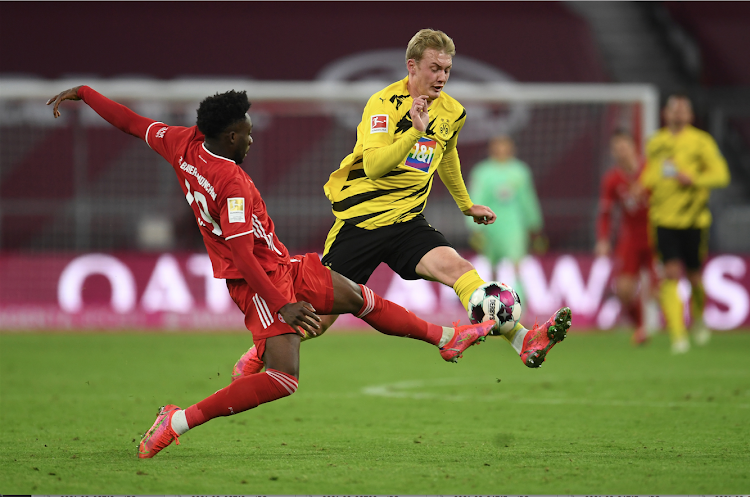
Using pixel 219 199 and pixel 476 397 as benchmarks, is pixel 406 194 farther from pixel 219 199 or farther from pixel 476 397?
pixel 476 397

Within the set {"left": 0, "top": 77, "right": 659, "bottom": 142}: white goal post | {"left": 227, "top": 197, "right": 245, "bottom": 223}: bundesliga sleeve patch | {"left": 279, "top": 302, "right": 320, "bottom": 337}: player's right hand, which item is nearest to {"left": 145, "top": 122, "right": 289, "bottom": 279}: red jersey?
{"left": 227, "top": 197, "right": 245, "bottom": 223}: bundesliga sleeve patch

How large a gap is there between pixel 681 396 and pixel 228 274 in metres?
3.74

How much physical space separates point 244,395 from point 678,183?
23.5 feet

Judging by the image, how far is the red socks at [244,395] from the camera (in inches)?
187

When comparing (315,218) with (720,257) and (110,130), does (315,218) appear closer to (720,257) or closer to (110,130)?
(110,130)

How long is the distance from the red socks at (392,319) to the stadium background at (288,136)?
24.4 ft

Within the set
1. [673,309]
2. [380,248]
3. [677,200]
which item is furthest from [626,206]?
[380,248]

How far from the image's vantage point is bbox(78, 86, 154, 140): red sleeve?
518cm

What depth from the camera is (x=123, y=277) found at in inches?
518

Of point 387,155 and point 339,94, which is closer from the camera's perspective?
point 387,155

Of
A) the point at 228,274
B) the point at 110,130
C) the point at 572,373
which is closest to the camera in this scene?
the point at 228,274

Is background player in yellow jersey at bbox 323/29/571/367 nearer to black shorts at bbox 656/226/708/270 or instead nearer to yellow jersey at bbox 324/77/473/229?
yellow jersey at bbox 324/77/473/229

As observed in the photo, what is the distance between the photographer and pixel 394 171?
18.9ft

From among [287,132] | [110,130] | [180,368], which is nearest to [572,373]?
[180,368]
